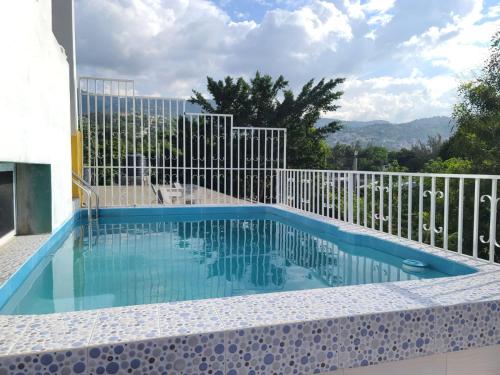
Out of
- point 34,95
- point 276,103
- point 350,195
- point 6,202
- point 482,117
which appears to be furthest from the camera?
point 276,103

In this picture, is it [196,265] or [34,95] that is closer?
[34,95]

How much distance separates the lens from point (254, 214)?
7762 millimetres

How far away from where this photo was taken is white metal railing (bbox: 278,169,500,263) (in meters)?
3.13

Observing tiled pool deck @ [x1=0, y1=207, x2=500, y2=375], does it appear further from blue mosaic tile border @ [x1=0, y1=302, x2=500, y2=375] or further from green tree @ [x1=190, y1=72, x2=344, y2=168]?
green tree @ [x1=190, y1=72, x2=344, y2=168]

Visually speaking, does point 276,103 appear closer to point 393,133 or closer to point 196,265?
point 196,265

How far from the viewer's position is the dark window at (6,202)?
3.56m

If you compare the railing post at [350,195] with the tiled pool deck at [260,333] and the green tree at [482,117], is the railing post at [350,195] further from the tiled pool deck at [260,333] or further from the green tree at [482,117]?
the green tree at [482,117]

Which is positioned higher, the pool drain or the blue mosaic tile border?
the blue mosaic tile border

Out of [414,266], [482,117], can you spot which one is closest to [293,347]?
[414,266]

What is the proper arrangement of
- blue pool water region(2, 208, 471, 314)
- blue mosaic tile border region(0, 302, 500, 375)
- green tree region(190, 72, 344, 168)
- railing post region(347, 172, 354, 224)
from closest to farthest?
blue mosaic tile border region(0, 302, 500, 375) < blue pool water region(2, 208, 471, 314) < railing post region(347, 172, 354, 224) < green tree region(190, 72, 344, 168)

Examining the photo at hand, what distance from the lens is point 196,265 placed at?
3.79 metres

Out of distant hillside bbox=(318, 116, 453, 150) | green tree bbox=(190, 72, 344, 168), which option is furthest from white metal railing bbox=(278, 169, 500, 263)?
distant hillside bbox=(318, 116, 453, 150)

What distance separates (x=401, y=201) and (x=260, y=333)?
13.9ft

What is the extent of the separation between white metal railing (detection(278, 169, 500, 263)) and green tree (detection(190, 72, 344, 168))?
6242mm
